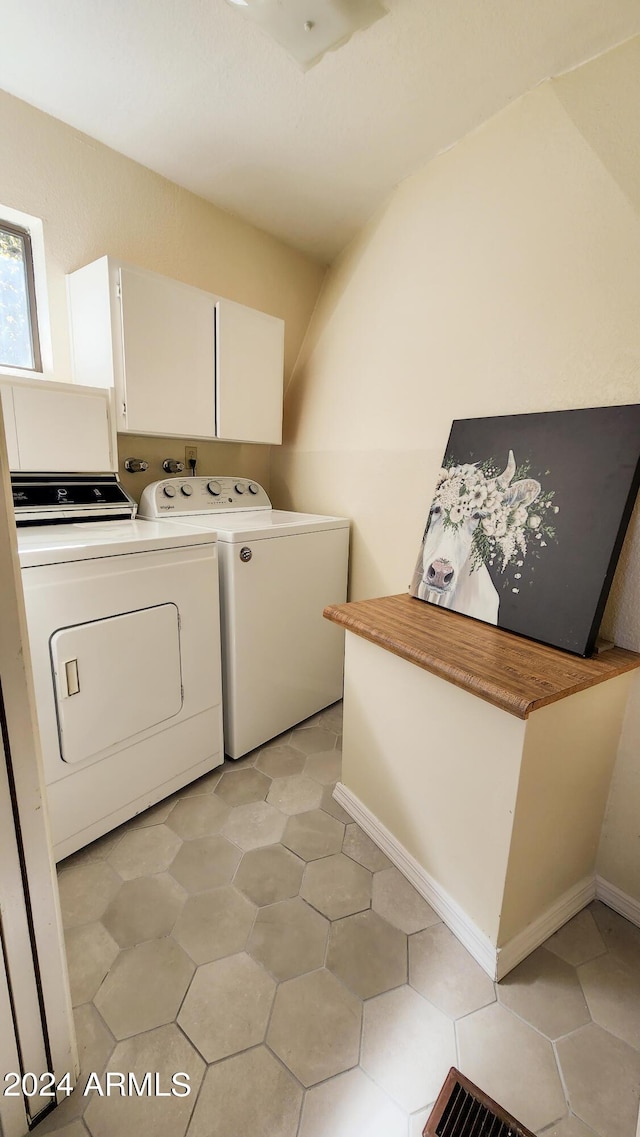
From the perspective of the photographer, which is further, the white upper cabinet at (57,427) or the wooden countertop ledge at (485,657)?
the white upper cabinet at (57,427)

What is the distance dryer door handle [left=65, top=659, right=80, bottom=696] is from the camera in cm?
129

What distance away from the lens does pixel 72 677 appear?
1305mm

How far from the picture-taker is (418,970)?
1111 mm

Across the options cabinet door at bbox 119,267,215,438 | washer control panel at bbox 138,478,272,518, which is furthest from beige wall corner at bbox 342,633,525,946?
cabinet door at bbox 119,267,215,438

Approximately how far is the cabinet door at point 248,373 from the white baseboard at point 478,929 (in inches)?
72.6

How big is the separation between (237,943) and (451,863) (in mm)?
608

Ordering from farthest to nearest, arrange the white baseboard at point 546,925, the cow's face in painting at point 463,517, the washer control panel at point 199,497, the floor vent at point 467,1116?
the washer control panel at point 199,497
the cow's face in painting at point 463,517
the white baseboard at point 546,925
the floor vent at point 467,1116

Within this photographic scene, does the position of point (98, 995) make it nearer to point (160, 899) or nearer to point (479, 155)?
point (160, 899)

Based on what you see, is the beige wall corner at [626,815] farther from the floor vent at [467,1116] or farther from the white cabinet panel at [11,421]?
the white cabinet panel at [11,421]

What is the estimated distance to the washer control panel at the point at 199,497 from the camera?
2.07 meters

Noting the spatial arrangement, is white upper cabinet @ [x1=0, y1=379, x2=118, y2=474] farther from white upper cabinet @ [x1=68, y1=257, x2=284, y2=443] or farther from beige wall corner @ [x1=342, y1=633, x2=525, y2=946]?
beige wall corner @ [x1=342, y1=633, x2=525, y2=946]

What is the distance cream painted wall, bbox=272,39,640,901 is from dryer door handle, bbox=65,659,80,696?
1337mm

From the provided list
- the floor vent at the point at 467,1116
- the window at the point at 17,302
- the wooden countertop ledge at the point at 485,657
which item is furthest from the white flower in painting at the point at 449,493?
the window at the point at 17,302

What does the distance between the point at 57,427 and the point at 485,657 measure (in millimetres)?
1740
